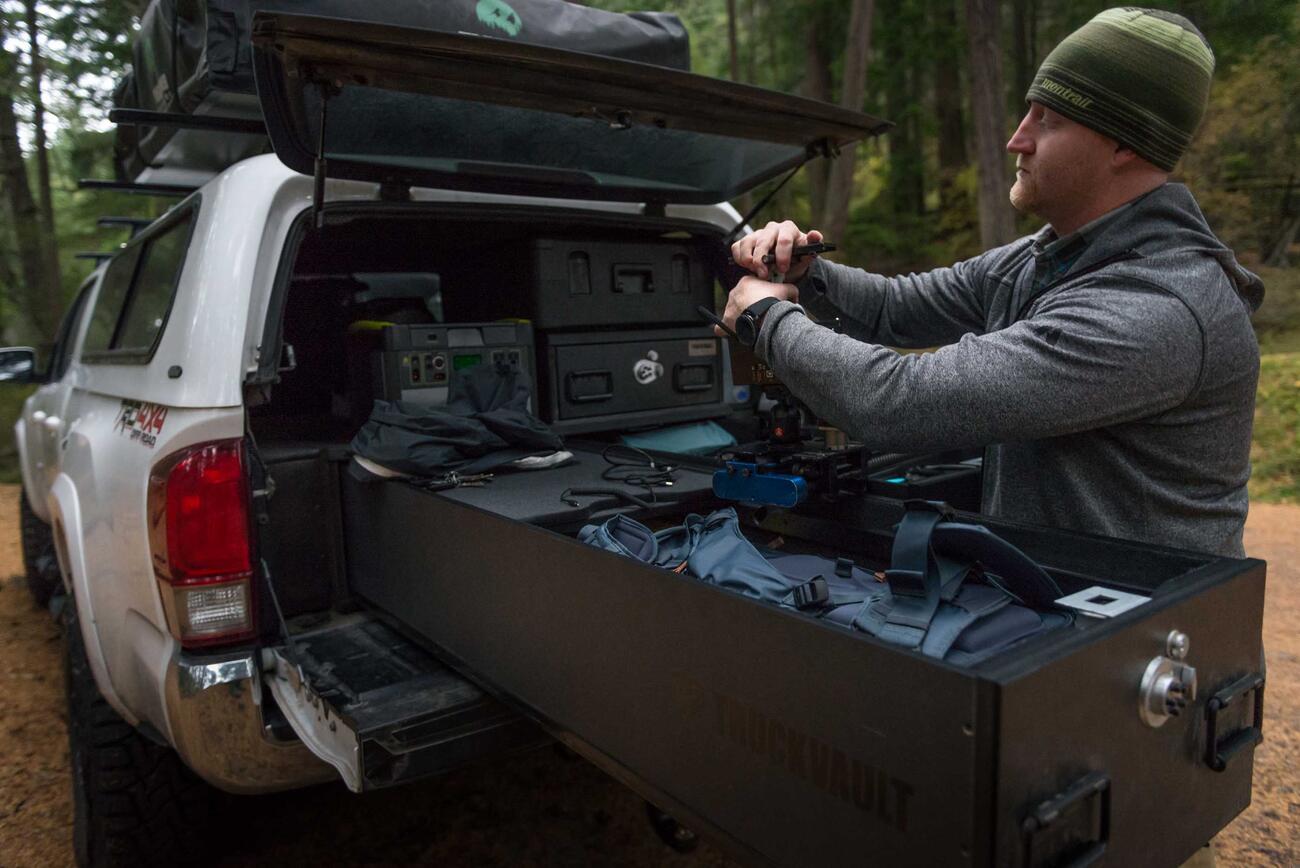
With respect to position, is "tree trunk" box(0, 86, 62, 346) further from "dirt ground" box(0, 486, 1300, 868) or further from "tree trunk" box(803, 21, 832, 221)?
"tree trunk" box(803, 21, 832, 221)

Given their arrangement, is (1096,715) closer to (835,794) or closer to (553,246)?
(835,794)

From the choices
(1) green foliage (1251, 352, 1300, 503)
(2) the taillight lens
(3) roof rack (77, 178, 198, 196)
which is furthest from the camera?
(1) green foliage (1251, 352, 1300, 503)

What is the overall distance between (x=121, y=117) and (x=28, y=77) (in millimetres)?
10229

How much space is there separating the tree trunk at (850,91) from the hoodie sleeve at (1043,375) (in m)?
7.45

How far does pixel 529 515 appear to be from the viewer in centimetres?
190

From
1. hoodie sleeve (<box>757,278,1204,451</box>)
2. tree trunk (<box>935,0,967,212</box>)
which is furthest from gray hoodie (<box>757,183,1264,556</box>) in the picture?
tree trunk (<box>935,0,967,212</box>)

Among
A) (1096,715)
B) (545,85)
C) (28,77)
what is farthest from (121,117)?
(28,77)

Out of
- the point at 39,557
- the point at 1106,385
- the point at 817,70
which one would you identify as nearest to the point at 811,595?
the point at 1106,385

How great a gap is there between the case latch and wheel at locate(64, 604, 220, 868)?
2288 mm

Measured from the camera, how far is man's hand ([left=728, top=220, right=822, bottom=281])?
6.27ft

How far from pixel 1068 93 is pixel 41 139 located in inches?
550

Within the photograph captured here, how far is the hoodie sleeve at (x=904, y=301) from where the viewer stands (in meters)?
2.16

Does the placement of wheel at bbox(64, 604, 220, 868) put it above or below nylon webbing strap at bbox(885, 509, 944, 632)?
below

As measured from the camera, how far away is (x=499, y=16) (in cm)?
291
